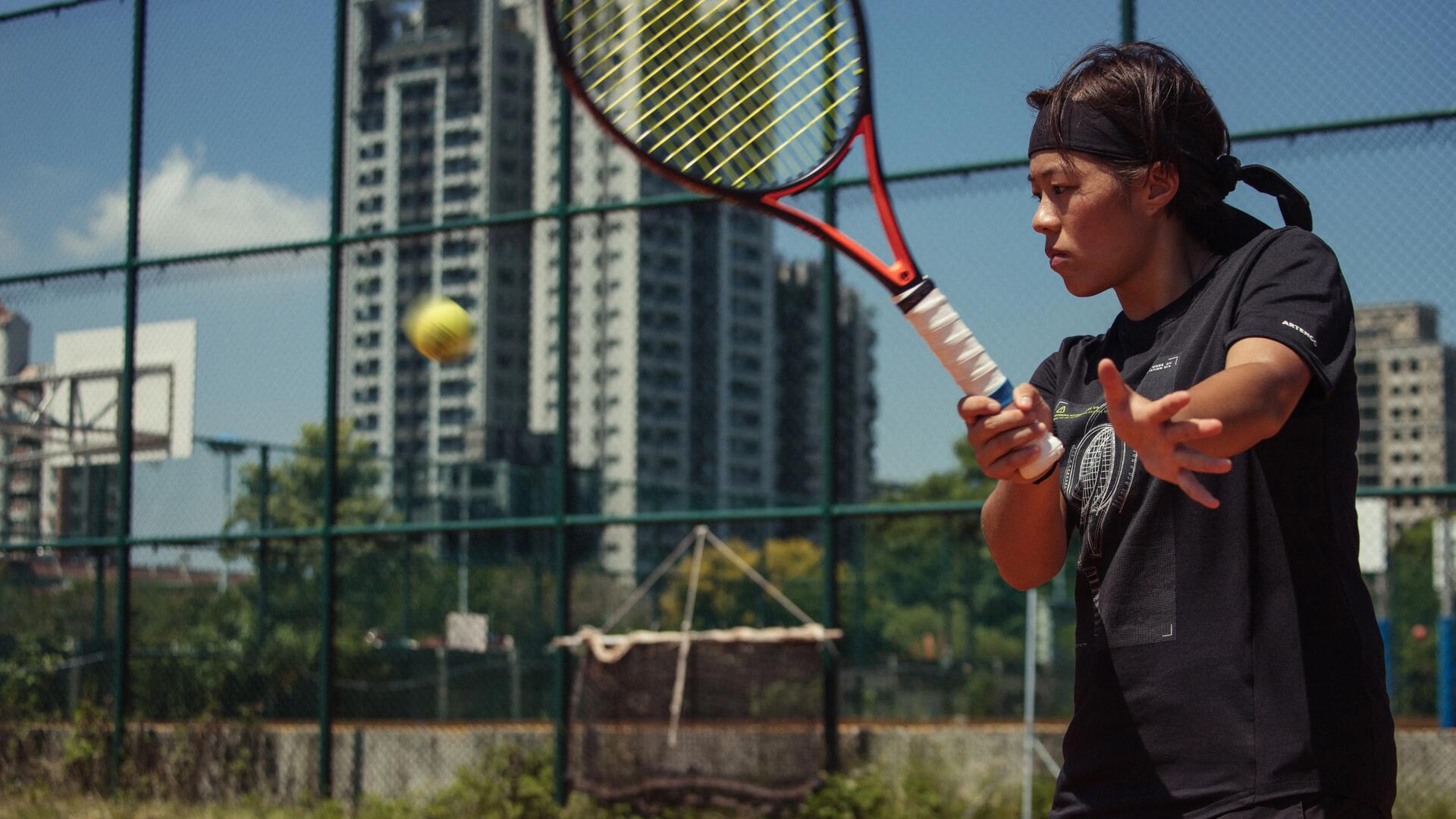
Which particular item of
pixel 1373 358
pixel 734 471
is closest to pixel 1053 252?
pixel 1373 358

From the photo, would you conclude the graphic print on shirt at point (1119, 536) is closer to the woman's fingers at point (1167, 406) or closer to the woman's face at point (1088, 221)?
the woman's face at point (1088, 221)

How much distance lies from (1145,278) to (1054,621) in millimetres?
14114

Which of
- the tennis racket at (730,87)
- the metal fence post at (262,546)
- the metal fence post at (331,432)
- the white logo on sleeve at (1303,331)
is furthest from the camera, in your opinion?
the metal fence post at (262,546)

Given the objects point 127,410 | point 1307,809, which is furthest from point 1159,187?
point 127,410

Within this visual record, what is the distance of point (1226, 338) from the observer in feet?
6.19

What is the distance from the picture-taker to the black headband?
81.8 inches

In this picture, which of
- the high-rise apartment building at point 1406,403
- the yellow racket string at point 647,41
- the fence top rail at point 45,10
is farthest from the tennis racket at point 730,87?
the fence top rail at point 45,10

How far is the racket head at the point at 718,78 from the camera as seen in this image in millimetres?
2895

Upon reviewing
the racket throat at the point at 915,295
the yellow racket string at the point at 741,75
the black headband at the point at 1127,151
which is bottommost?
the racket throat at the point at 915,295

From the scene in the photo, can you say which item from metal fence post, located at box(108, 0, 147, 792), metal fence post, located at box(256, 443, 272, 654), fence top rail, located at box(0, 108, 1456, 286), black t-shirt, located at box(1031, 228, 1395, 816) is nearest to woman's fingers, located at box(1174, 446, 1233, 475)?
black t-shirt, located at box(1031, 228, 1395, 816)

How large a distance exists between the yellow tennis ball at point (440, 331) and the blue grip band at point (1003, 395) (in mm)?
5813

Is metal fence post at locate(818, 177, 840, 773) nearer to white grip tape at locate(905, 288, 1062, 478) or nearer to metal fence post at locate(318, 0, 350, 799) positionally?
metal fence post at locate(318, 0, 350, 799)

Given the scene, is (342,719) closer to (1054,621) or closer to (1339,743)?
(1339,743)

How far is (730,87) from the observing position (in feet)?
10.6
